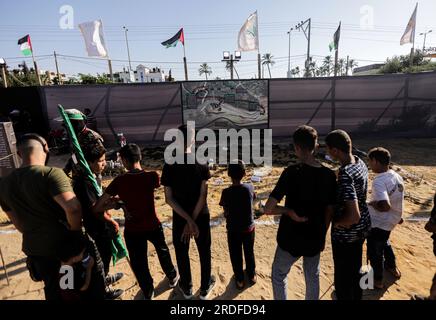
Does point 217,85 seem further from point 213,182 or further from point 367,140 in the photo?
point 367,140

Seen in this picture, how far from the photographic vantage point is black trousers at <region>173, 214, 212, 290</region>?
8.20 feet

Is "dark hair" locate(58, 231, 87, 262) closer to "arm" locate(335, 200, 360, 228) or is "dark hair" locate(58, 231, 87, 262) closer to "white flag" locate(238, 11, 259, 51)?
"arm" locate(335, 200, 360, 228)

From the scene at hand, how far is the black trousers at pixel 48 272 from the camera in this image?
1928 millimetres

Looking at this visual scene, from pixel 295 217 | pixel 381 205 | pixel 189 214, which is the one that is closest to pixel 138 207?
pixel 189 214

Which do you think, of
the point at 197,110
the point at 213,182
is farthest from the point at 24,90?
the point at 213,182

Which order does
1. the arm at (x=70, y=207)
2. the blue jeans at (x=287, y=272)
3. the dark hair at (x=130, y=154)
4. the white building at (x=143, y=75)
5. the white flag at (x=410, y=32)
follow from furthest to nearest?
the white building at (x=143, y=75) < the white flag at (x=410, y=32) < the dark hair at (x=130, y=154) < the blue jeans at (x=287, y=272) < the arm at (x=70, y=207)

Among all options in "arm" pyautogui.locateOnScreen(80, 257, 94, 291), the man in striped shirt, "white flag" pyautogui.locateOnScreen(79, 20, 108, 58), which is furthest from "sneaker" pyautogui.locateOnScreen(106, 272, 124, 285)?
"white flag" pyautogui.locateOnScreen(79, 20, 108, 58)

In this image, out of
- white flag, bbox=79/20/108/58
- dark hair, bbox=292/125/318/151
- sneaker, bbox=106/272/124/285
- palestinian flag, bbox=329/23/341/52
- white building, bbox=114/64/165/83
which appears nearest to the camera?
dark hair, bbox=292/125/318/151

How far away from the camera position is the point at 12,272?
3.23 meters

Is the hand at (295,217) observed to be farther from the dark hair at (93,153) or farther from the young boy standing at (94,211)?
the dark hair at (93,153)

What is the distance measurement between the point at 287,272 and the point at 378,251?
47.1 inches

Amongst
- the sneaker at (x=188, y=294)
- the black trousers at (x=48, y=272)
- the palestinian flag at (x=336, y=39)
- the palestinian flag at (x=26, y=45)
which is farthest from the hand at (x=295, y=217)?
the palestinian flag at (x=336, y=39)

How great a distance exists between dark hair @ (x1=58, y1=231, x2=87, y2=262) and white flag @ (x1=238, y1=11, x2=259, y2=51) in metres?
14.2

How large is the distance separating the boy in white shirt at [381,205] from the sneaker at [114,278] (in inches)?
115
